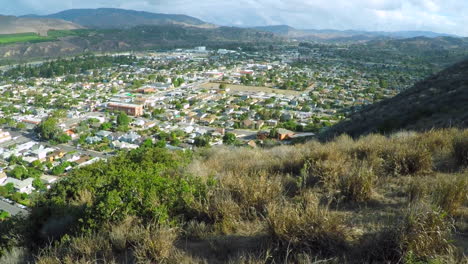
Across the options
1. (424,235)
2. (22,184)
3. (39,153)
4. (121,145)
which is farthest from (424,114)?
(39,153)

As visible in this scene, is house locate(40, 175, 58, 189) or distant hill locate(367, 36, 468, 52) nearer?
house locate(40, 175, 58, 189)

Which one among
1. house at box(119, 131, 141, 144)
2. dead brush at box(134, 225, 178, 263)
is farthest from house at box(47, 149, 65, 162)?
dead brush at box(134, 225, 178, 263)

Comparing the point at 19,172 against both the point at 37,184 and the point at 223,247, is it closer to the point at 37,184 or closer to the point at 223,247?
the point at 37,184

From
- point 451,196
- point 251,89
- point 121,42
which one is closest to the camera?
point 451,196

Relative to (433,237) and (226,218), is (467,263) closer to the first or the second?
(433,237)

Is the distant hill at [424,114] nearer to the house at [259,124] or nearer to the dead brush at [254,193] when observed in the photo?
the dead brush at [254,193]

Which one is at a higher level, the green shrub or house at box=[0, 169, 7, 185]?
the green shrub

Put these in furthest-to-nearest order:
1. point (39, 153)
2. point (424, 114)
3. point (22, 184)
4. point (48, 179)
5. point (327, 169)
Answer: point (39, 153) → point (48, 179) → point (22, 184) → point (424, 114) → point (327, 169)

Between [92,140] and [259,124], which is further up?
[259,124]

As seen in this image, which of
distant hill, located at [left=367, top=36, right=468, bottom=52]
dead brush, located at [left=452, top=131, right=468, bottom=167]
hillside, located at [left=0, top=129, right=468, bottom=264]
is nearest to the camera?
hillside, located at [left=0, top=129, right=468, bottom=264]

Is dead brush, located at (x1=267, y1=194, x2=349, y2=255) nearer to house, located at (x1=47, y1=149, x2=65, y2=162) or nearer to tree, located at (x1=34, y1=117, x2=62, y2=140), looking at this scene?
house, located at (x1=47, y1=149, x2=65, y2=162)
